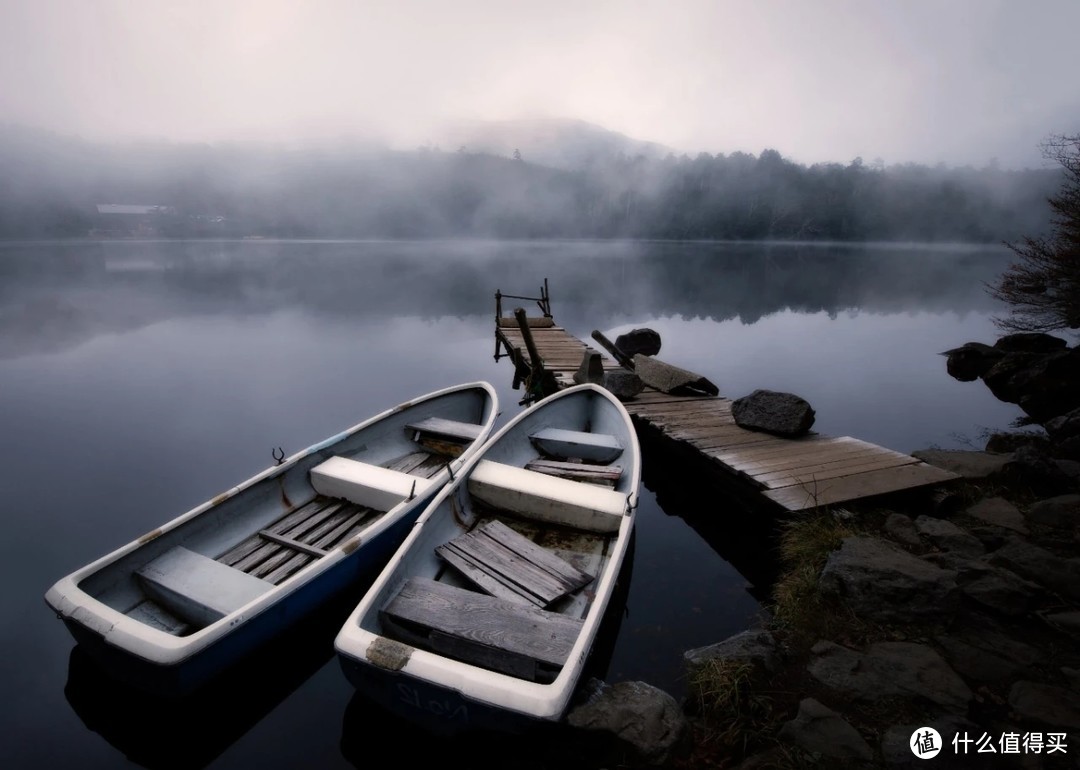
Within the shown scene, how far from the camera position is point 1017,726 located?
371cm

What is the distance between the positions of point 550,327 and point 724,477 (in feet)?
47.0

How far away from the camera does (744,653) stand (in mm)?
4656

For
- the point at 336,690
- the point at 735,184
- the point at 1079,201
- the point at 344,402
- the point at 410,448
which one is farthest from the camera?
the point at 735,184

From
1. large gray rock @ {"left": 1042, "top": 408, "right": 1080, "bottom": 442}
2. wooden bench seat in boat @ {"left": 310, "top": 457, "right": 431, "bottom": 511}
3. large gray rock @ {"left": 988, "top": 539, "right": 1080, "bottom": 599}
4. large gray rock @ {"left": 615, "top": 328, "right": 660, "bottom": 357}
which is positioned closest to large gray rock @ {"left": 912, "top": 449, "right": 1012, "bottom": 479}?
large gray rock @ {"left": 988, "top": 539, "right": 1080, "bottom": 599}

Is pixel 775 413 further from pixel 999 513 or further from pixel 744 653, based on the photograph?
pixel 744 653

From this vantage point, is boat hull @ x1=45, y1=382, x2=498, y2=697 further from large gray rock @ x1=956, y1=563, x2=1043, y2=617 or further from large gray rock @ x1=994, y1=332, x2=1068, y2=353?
large gray rock @ x1=994, y1=332, x2=1068, y2=353

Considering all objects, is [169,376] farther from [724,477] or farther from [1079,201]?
[1079,201]

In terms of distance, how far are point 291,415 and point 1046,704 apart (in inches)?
624

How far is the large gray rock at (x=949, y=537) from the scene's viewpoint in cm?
591

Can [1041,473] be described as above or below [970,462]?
above

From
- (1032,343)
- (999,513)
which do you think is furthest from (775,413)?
(1032,343)

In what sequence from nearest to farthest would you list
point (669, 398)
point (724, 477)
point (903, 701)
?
point (903, 701), point (724, 477), point (669, 398)

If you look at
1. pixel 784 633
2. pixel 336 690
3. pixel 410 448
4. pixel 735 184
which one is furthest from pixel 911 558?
pixel 735 184

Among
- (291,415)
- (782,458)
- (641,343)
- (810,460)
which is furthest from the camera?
(641,343)
